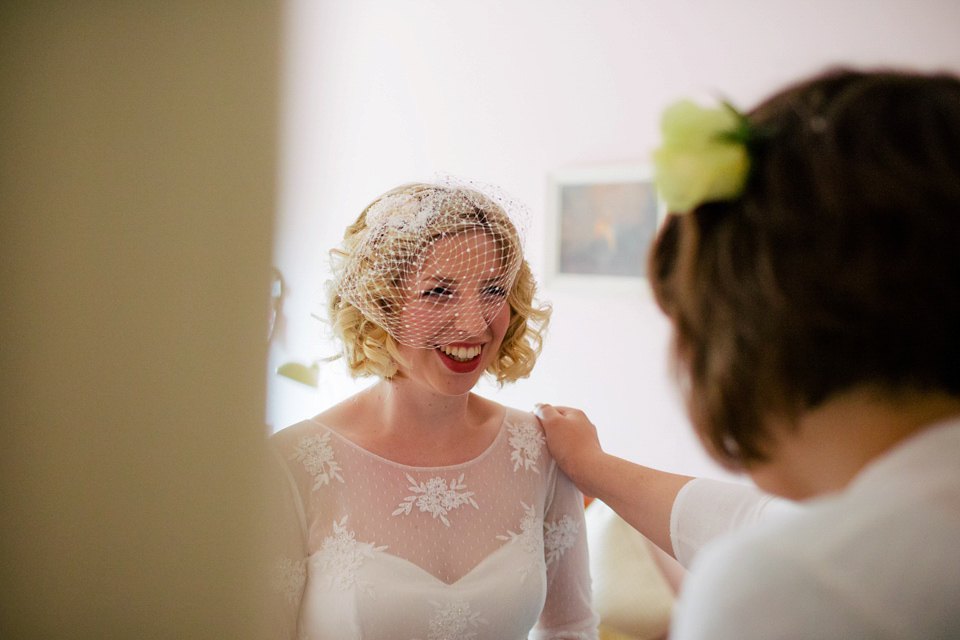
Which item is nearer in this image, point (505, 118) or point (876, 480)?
point (876, 480)

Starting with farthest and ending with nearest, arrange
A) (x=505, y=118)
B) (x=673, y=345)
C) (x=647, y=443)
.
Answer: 1. (x=505, y=118)
2. (x=647, y=443)
3. (x=673, y=345)

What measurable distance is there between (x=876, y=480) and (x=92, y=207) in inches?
25.0

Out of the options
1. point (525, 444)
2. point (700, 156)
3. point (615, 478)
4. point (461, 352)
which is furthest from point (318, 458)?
point (700, 156)

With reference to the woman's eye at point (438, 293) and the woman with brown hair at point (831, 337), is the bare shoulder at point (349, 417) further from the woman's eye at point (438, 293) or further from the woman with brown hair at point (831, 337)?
the woman with brown hair at point (831, 337)

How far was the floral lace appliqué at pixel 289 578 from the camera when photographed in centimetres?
123

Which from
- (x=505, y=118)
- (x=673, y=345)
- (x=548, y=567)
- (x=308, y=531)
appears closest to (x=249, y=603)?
(x=673, y=345)

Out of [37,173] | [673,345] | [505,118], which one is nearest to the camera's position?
[37,173]

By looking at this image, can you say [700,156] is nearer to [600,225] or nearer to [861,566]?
[861,566]

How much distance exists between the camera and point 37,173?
1.09ft

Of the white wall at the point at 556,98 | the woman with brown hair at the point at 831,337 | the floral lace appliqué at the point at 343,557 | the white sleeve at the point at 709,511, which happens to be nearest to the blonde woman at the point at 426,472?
the floral lace appliqué at the point at 343,557

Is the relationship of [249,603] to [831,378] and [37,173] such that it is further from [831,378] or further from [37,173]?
[831,378]

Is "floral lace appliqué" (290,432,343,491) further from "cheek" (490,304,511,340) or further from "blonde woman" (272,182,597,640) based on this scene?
"cheek" (490,304,511,340)

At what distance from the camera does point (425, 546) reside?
4.40 feet

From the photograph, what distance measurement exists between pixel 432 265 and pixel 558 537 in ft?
2.23
